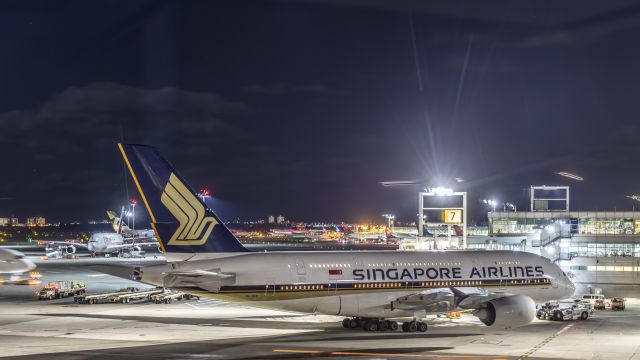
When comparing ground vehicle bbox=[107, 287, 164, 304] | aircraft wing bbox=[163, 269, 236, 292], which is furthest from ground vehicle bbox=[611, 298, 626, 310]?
ground vehicle bbox=[107, 287, 164, 304]

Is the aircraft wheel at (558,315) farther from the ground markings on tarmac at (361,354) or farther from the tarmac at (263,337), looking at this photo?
the ground markings on tarmac at (361,354)

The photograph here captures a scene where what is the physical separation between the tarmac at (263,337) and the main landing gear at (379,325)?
66 centimetres

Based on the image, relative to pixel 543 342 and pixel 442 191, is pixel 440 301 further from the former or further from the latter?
pixel 442 191

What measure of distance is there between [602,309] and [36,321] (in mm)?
41174

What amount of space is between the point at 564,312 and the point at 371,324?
14356 millimetres

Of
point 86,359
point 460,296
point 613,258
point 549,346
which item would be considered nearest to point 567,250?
point 613,258

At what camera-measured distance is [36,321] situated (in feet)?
148

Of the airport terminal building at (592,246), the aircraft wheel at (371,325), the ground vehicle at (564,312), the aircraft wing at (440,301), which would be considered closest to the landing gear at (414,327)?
the aircraft wing at (440,301)

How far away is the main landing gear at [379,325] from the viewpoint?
41531mm

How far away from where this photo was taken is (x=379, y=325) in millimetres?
42125

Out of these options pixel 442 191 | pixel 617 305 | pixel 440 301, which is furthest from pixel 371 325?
pixel 442 191

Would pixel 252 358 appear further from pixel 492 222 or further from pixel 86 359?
pixel 492 222

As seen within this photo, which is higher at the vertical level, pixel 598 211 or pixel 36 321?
pixel 598 211

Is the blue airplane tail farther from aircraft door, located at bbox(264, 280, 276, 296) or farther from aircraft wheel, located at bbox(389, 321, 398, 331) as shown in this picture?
aircraft wheel, located at bbox(389, 321, 398, 331)
